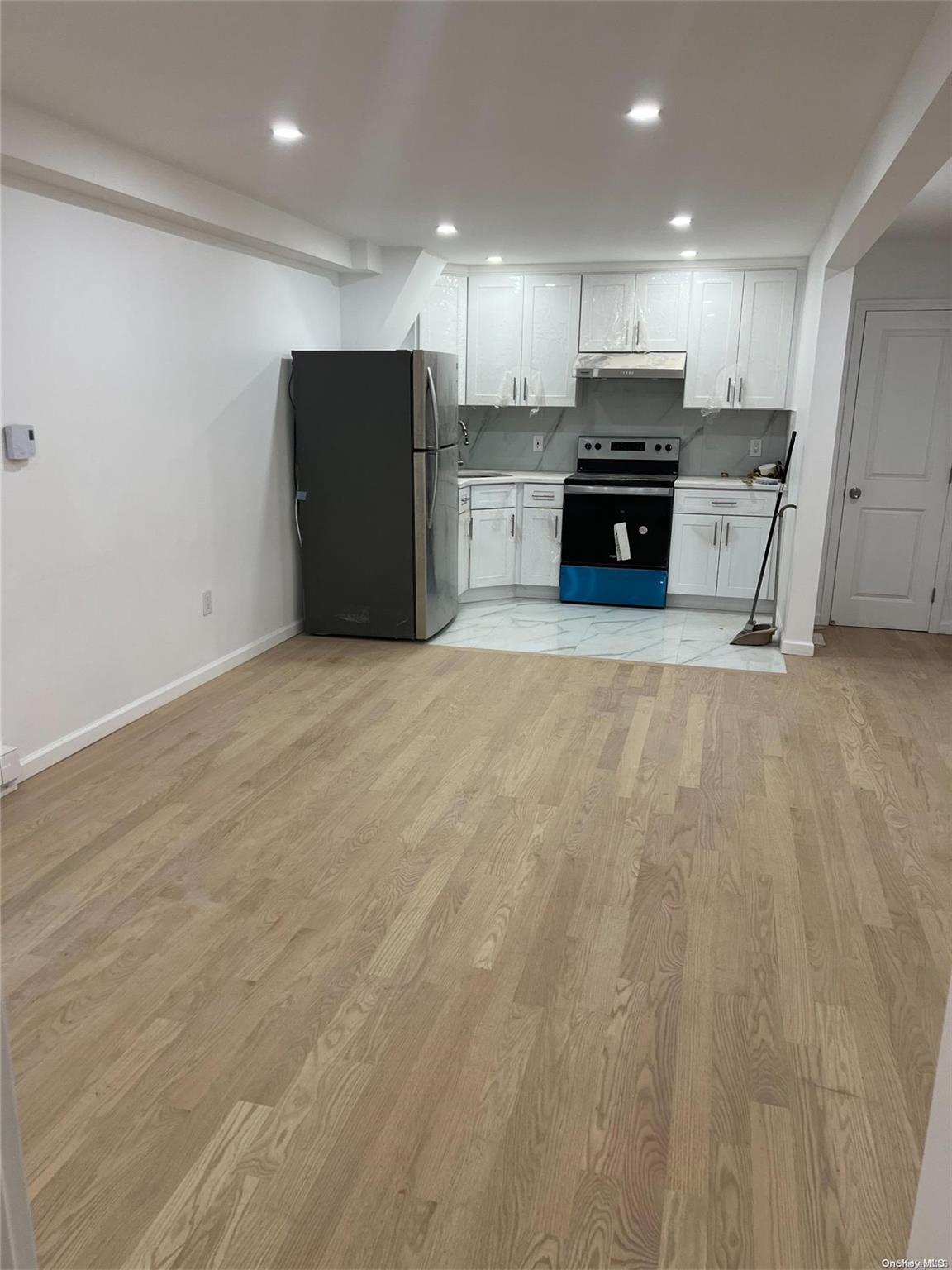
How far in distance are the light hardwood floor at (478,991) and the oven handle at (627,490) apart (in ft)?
8.32

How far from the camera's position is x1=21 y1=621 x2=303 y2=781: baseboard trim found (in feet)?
11.6

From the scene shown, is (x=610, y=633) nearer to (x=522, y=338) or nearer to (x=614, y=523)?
(x=614, y=523)

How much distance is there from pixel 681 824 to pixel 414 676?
1982 millimetres

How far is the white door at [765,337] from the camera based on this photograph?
19.6ft

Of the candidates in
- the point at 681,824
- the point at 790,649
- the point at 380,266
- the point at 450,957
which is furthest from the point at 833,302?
the point at 450,957

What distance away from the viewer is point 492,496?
6.40m

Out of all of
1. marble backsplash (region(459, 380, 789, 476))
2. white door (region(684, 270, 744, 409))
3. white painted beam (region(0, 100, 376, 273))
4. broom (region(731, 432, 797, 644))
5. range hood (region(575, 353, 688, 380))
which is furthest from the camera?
marble backsplash (region(459, 380, 789, 476))

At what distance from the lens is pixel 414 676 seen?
478 centimetres

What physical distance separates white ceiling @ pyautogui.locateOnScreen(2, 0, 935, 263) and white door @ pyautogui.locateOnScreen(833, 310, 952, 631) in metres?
1.69

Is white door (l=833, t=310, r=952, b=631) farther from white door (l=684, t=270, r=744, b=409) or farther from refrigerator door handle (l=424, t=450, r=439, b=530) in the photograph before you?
refrigerator door handle (l=424, t=450, r=439, b=530)

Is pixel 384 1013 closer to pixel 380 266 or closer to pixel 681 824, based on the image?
pixel 681 824

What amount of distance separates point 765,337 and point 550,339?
148 cm

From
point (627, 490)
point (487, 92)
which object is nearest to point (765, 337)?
point (627, 490)

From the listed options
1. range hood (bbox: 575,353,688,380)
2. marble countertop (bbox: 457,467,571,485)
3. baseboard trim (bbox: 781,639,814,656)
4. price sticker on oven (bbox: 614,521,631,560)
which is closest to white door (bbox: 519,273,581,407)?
range hood (bbox: 575,353,688,380)
